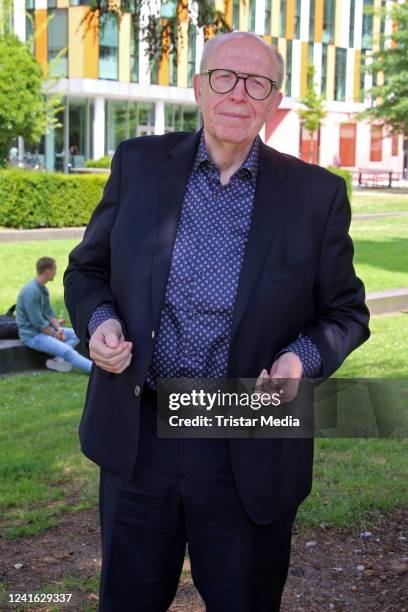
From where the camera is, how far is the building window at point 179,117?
54719 millimetres

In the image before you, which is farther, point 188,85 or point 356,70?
point 356,70

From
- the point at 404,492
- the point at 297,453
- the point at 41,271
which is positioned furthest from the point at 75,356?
the point at 297,453

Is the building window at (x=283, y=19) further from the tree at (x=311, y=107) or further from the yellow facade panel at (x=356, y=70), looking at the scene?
the yellow facade panel at (x=356, y=70)

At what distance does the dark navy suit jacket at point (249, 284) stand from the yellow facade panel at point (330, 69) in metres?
60.1

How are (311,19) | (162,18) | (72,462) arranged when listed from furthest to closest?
(311,19) → (162,18) → (72,462)

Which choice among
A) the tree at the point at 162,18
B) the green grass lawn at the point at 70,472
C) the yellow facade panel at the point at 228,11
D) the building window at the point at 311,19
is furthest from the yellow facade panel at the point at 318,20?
the green grass lawn at the point at 70,472

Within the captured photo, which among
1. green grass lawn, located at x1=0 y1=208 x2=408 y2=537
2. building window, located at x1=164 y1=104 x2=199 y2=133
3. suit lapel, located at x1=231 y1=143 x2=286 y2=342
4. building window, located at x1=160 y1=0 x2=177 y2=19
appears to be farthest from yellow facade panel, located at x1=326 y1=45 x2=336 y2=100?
suit lapel, located at x1=231 y1=143 x2=286 y2=342

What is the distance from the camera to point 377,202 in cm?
3406

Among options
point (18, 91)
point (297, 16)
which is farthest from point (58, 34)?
point (18, 91)

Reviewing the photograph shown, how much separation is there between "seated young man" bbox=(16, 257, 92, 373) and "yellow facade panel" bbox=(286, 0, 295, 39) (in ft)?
159

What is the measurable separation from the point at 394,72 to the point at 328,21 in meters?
14.9

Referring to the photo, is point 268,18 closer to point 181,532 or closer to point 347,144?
point 347,144

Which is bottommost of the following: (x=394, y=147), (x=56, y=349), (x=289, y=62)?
(x=56, y=349)

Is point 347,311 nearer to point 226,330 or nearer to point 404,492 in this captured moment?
point 226,330
